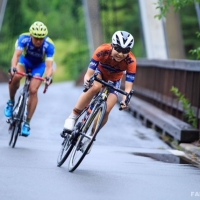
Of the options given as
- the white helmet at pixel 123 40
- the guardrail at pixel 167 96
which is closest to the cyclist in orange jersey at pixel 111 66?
the white helmet at pixel 123 40

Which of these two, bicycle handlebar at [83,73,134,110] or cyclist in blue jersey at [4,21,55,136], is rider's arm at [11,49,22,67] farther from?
bicycle handlebar at [83,73,134,110]

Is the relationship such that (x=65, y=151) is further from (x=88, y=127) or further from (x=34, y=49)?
(x=34, y=49)

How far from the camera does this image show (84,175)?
34.8 feet

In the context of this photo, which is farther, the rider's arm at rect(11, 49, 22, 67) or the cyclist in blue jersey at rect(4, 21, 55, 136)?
the rider's arm at rect(11, 49, 22, 67)

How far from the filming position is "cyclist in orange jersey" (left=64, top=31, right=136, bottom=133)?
11.1 meters

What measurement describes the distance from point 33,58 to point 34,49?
18cm

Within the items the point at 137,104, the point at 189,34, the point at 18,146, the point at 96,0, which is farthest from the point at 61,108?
the point at 189,34

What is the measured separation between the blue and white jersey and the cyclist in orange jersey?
2594 millimetres

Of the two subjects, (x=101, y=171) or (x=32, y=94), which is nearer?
(x=101, y=171)

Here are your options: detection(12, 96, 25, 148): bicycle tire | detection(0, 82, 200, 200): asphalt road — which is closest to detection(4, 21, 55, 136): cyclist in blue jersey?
detection(12, 96, 25, 148): bicycle tire

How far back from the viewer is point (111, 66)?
1150cm

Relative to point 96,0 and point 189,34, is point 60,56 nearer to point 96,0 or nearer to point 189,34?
point 189,34

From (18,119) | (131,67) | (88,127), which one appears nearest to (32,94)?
(18,119)

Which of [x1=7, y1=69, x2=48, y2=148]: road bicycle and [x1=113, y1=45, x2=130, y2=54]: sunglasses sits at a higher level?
[x1=113, y1=45, x2=130, y2=54]: sunglasses
